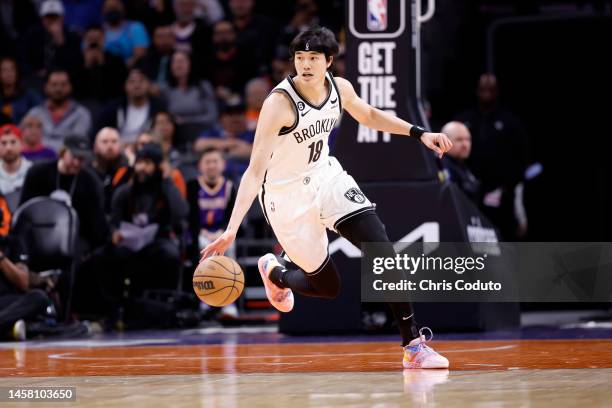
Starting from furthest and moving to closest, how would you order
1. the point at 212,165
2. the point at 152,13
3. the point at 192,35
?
the point at 152,13, the point at 192,35, the point at 212,165

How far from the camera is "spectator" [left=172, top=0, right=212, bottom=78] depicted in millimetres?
16062

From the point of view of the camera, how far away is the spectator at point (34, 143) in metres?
14.4

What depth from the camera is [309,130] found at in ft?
25.3

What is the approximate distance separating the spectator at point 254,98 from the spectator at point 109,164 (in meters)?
1.87

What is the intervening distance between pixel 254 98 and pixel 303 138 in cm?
732

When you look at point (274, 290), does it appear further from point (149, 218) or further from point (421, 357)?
point (149, 218)

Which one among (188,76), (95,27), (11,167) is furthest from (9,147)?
(95,27)

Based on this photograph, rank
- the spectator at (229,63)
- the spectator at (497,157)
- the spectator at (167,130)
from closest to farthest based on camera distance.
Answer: the spectator at (497,157) → the spectator at (167,130) → the spectator at (229,63)

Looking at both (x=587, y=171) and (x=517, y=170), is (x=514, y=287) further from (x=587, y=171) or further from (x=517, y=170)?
(x=587, y=171)

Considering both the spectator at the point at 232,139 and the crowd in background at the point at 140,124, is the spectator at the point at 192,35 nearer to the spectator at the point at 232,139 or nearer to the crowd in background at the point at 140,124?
the crowd in background at the point at 140,124

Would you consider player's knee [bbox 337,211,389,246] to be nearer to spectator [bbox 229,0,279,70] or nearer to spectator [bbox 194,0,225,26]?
spectator [bbox 229,0,279,70]

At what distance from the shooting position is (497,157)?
13.8 metres

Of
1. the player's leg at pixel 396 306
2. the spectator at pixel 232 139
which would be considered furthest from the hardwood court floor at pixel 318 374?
the spectator at pixel 232 139

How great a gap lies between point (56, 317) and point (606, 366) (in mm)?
6689
